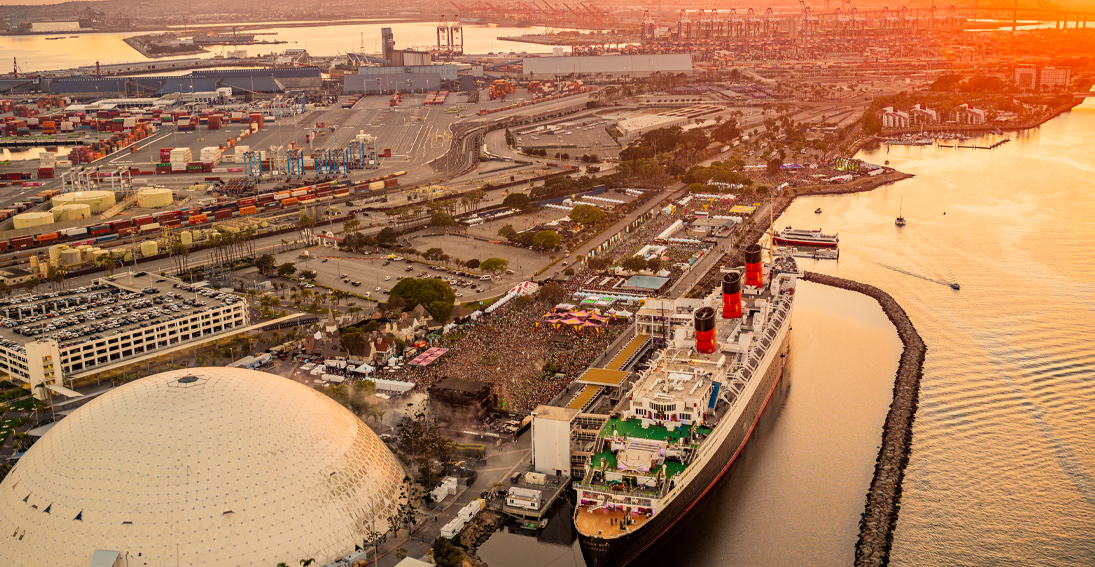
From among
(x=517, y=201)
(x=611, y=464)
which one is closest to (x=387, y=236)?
(x=517, y=201)

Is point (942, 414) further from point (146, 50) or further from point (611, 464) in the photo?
point (146, 50)

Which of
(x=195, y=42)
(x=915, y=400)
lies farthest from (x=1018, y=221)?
(x=195, y=42)

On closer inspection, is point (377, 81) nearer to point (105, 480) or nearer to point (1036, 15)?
point (105, 480)

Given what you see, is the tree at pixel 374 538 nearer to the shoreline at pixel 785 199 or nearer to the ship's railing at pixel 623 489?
the ship's railing at pixel 623 489

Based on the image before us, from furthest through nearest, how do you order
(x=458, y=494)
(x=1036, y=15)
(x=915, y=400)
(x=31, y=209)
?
(x=1036, y=15) → (x=31, y=209) → (x=915, y=400) → (x=458, y=494)

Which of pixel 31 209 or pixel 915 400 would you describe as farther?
pixel 31 209

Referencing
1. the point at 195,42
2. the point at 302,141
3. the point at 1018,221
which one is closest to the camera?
the point at 1018,221
